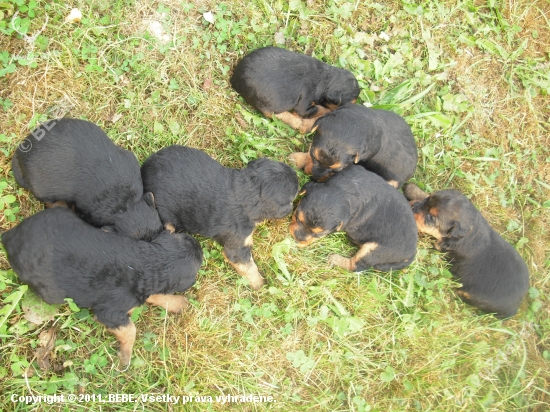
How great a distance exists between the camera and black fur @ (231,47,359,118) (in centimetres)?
509

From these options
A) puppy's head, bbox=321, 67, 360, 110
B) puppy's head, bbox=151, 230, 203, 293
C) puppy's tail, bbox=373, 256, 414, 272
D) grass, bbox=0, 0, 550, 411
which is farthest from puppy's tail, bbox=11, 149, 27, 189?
puppy's tail, bbox=373, 256, 414, 272

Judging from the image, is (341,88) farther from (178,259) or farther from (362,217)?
(178,259)

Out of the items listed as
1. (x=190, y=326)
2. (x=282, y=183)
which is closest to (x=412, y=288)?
(x=282, y=183)

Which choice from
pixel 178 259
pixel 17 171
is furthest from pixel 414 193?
pixel 17 171

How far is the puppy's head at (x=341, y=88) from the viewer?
216 inches

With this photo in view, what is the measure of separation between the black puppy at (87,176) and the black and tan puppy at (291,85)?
1667 millimetres

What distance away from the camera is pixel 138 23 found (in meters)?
5.20

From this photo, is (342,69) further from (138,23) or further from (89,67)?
(89,67)

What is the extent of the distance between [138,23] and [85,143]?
6.54 ft

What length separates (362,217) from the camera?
4.89 metres

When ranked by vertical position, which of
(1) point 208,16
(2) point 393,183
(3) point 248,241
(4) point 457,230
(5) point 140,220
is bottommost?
(4) point 457,230

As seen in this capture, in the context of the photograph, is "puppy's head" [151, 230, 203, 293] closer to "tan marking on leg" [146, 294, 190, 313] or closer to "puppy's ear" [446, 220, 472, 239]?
"tan marking on leg" [146, 294, 190, 313]

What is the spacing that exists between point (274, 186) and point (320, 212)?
536 mm

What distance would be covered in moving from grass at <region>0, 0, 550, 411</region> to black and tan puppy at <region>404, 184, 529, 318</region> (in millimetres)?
262
